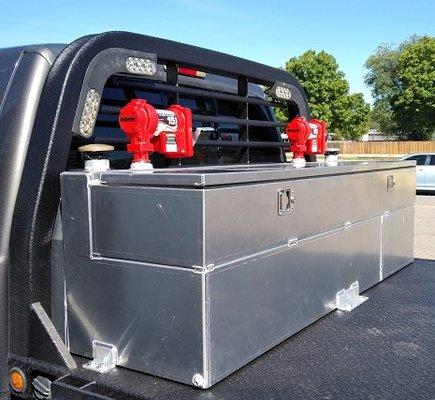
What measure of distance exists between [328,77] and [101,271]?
5411cm

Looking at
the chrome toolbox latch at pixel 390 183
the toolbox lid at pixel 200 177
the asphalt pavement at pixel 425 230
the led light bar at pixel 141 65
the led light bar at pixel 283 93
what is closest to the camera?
the toolbox lid at pixel 200 177

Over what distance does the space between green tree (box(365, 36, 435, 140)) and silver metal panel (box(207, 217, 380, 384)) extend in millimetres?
55905

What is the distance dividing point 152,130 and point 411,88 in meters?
57.8

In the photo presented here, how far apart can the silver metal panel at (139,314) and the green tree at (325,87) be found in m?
51.3

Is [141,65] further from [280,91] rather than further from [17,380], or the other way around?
[17,380]

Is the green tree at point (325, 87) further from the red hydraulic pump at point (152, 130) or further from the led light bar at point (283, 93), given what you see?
the red hydraulic pump at point (152, 130)

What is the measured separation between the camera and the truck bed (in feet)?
5.43

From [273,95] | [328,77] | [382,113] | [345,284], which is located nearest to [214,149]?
[273,95]

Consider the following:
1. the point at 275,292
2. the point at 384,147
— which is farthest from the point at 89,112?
the point at 384,147

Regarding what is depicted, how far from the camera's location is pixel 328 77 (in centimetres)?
5341

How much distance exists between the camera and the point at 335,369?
6.01 feet

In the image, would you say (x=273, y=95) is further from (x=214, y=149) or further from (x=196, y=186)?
(x=196, y=186)

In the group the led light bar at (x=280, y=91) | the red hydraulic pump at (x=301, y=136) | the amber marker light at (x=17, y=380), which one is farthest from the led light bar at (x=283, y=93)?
the amber marker light at (x=17, y=380)

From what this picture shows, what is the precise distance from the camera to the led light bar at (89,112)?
1.93 metres
